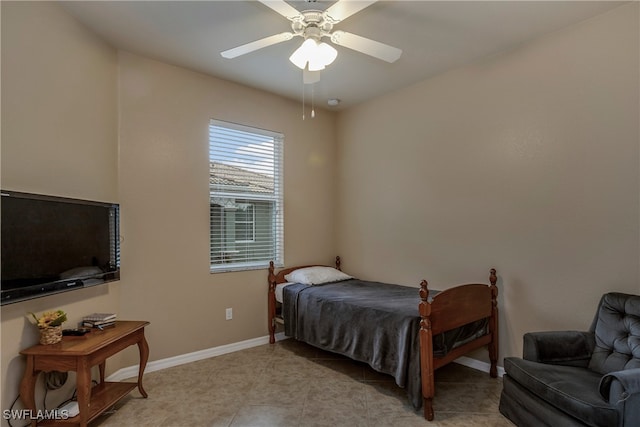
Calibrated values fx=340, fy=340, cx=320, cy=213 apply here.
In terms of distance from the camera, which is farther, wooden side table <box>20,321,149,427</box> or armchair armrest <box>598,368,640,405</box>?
wooden side table <box>20,321,149,427</box>

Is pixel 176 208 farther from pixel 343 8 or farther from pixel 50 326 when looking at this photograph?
pixel 343 8

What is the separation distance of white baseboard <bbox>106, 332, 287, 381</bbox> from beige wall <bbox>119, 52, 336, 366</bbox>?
2.0 inches

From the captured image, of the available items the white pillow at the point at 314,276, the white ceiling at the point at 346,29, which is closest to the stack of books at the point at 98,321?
the white pillow at the point at 314,276

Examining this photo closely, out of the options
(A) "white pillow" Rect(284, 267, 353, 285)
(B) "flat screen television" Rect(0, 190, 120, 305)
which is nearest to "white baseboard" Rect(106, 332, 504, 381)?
(A) "white pillow" Rect(284, 267, 353, 285)

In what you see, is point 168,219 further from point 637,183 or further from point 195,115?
point 637,183

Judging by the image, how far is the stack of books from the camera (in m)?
2.36

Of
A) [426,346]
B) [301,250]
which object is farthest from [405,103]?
[426,346]

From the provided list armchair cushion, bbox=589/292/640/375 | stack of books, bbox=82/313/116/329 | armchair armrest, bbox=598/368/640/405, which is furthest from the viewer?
stack of books, bbox=82/313/116/329

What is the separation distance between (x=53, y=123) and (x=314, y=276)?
2564 millimetres

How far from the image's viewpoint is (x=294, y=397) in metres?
2.57

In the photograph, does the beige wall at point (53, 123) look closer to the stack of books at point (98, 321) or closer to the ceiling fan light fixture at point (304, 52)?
the stack of books at point (98, 321)

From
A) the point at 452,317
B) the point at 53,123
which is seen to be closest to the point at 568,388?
the point at 452,317

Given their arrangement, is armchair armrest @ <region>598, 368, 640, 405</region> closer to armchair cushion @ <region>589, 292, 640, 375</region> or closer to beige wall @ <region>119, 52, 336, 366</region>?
armchair cushion @ <region>589, 292, 640, 375</region>

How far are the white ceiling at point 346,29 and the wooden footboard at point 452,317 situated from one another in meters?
1.87
